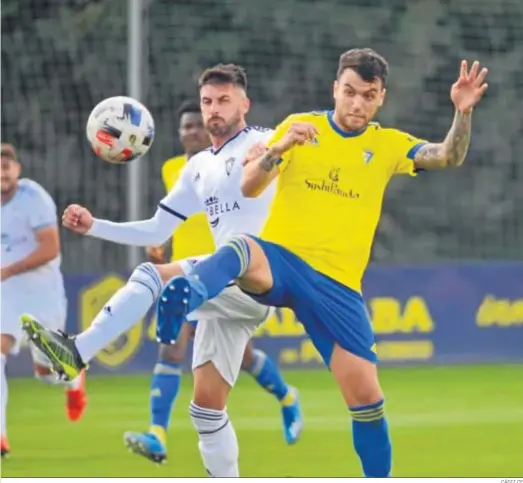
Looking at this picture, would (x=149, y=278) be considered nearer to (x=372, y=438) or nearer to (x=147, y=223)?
(x=147, y=223)

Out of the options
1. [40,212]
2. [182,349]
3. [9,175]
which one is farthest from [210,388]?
[9,175]

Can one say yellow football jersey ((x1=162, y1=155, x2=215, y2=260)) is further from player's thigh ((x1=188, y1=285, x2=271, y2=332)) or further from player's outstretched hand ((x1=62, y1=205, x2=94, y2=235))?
player's outstretched hand ((x1=62, y1=205, x2=94, y2=235))

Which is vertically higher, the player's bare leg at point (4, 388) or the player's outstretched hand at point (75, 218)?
the player's outstretched hand at point (75, 218)

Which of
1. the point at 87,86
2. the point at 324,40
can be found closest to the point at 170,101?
the point at 87,86

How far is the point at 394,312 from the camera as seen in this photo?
53.7ft

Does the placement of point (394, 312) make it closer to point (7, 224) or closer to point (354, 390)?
point (7, 224)

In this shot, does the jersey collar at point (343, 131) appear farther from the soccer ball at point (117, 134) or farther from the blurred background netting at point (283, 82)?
the blurred background netting at point (283, 82)

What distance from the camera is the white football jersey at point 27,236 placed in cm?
1073

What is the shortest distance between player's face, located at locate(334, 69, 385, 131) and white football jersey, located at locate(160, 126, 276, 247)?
0.75 metres

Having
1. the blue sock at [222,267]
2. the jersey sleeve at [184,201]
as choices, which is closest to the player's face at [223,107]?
the jersey sleeve at [184,201]

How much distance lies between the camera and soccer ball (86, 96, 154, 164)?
827 centimetres

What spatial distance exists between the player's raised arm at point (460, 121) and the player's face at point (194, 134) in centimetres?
325

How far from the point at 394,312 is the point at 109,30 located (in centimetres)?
459

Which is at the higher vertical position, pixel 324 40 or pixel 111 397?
pixel 324 40
